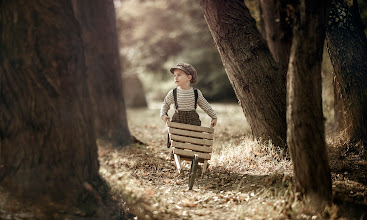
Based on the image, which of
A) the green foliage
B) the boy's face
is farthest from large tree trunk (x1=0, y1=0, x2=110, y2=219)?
the green foliage

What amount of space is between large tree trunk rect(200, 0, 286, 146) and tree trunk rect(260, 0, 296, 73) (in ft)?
6.07

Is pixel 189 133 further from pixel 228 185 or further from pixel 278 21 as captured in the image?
pixel 278 21

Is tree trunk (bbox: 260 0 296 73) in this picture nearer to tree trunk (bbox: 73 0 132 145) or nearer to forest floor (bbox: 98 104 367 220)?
forest floor (bbox: 98 104 367 220)

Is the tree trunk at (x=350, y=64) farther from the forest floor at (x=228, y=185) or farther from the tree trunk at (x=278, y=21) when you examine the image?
the tree trunk at (x=278, y=21)

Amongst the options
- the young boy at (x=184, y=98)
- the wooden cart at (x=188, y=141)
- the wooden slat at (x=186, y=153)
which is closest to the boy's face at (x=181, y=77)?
the young boy at (x=184, y=98)

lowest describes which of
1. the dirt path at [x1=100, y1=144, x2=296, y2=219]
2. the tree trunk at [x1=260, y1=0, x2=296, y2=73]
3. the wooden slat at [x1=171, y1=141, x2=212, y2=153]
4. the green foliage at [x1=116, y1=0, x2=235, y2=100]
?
the dirt path at [x1=100, y1=144, x2=296, y2=219]

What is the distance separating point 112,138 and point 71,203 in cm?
347

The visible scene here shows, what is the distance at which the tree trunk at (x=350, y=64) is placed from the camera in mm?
5883

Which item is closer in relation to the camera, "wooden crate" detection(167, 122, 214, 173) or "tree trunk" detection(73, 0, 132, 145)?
"wooden crate" detection(167, 122, 214, 173)

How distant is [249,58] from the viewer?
17.8 ft

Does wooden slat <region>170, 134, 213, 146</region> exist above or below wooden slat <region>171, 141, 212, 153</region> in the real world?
above

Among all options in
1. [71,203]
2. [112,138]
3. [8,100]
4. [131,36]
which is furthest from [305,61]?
[131,36]

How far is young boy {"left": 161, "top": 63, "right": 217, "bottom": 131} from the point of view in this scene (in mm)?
4883

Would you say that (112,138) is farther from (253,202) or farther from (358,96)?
(358,96)
